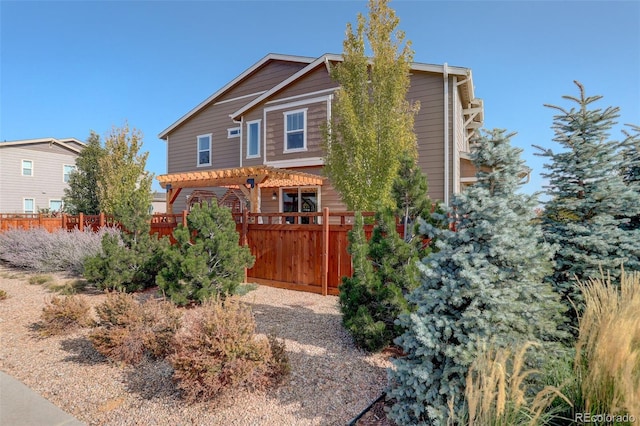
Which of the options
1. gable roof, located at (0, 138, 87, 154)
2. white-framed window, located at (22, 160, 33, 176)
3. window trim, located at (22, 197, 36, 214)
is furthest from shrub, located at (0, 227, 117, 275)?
white-framed window, located at (22, 160, 33, 176)

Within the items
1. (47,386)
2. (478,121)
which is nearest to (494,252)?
(47,386)

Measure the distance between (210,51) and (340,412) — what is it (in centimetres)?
1266

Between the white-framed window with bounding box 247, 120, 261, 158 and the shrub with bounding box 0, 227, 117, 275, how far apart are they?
6.50 m

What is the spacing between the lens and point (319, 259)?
7.00m

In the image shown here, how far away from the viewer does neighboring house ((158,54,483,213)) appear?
10.1m

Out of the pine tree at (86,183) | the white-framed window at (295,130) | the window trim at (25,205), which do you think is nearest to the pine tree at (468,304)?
the white-framed window at (295,130)

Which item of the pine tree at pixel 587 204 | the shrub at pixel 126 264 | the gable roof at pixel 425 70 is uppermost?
the gable roof at pixel 425 70

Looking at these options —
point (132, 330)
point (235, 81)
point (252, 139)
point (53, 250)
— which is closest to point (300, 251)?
point (132, 330)

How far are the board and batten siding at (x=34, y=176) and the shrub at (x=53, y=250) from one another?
18087 mm

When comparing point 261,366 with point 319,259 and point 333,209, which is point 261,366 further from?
point 333,209

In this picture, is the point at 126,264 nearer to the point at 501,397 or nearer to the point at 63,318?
the point at 63,318

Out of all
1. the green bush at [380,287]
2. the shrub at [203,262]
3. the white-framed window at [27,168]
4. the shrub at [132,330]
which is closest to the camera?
the shrub at [132,330]

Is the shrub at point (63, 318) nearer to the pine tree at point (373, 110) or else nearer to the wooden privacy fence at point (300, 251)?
the wooden privacy fence at point (300, 251)

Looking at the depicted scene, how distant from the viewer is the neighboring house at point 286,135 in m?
10.1
